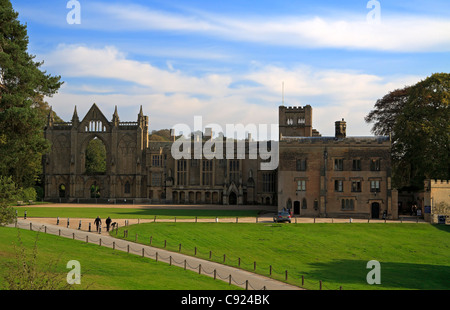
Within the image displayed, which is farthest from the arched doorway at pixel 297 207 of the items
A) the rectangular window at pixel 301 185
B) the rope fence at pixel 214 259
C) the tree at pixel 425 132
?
the rope fence at pixel 214 259

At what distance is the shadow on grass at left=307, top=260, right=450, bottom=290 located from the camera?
29.7 m

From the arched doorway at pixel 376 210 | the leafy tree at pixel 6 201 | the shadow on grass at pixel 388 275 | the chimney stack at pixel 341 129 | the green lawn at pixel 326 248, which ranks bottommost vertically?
the shadow on grass at pixel 388 275

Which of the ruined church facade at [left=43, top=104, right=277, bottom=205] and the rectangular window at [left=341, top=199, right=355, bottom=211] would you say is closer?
the rectangular window at [left=341, top=199, right=355, bottom=211]

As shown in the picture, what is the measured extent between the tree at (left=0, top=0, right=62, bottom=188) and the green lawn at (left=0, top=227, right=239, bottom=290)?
6.52 meters

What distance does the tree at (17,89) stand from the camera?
1247 inches

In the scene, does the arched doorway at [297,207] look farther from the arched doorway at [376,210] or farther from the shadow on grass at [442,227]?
the shadow on grass at [442,227]

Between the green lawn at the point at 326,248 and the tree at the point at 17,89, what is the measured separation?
11695mm

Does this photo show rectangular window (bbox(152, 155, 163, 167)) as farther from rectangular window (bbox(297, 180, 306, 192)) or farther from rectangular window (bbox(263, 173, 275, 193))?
rectangular window (bbox(297, 180, 306, 192))

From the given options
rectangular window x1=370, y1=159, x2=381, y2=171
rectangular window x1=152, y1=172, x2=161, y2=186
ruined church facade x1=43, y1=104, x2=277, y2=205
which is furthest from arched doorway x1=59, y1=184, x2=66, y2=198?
rectangular window x1=370, y1=159, x2=381, y2=171

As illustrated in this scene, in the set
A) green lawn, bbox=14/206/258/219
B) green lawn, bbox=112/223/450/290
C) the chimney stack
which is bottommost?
green lawn, bbox=112/223/450/290

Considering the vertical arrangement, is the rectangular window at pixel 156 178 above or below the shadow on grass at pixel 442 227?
above

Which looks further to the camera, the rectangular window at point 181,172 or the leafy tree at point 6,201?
the rectangular window at point 181,172
